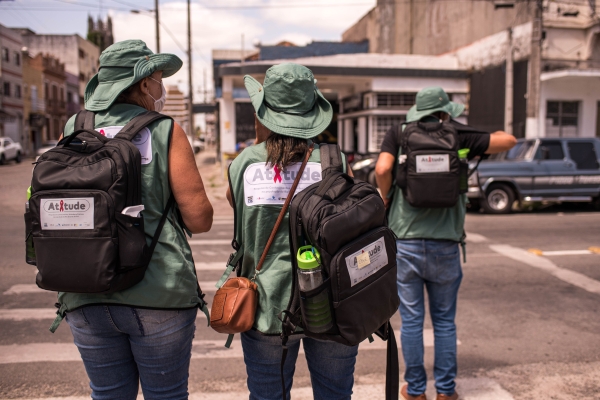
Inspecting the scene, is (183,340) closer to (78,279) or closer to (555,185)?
(78,279)

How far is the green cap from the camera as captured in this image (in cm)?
196

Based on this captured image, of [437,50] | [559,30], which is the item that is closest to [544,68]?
[559,30]

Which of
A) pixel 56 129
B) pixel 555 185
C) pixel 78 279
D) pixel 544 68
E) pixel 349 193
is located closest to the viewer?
pixel 78 279

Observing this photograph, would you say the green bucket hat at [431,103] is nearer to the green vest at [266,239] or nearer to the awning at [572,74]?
the green vest at [266,239]

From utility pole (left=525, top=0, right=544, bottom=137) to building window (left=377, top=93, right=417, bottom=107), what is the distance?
573 cm

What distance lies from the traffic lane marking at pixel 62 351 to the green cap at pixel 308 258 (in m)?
2.75

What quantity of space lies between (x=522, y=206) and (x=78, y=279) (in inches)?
528

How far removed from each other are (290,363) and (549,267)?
241 inches

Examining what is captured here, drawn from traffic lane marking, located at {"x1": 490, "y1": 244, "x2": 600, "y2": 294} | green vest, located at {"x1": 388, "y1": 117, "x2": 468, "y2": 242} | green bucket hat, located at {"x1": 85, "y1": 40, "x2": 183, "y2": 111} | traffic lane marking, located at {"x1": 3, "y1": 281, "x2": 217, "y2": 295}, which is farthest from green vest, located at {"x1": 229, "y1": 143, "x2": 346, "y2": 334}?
traffic lane marking, located at {"x1": 490, "y1": 244, "x2": 600, "y2": 294}

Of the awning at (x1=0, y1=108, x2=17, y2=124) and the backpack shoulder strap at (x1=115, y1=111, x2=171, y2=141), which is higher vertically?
the awning at (x1=0, y1=108, x2=17, y2=124)

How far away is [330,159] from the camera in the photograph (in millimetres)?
2236

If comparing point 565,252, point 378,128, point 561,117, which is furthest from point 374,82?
point 565,252

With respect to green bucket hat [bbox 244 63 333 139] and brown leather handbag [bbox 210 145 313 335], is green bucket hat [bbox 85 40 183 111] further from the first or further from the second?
brown leather handbag [bbox 210 145 313 335]

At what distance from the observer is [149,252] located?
2061 millimetres
